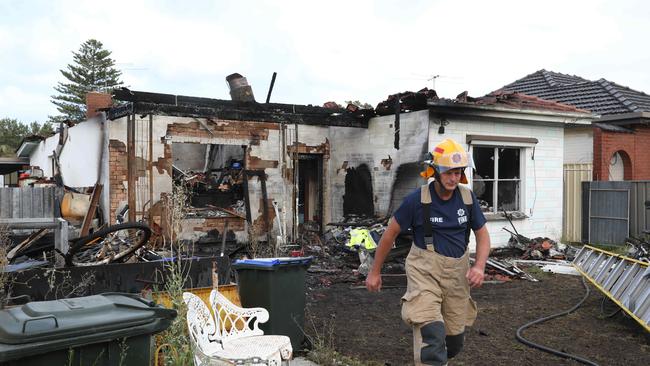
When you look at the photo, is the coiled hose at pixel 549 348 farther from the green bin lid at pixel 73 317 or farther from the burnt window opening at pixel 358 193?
the burnt window opening at pixel 358 193

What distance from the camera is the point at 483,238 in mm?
4012

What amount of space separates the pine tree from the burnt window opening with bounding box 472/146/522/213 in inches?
1529

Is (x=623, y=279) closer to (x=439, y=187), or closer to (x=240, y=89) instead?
(x=439, y=187)

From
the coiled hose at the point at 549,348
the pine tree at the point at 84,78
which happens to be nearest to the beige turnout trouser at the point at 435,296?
the coiled hose at the point at 549,348

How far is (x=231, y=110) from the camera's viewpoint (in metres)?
11.4

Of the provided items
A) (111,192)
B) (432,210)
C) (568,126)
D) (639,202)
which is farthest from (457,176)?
(568,126)

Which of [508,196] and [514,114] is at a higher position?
[514,114]

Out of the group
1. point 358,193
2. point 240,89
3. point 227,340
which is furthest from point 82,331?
point 358,193

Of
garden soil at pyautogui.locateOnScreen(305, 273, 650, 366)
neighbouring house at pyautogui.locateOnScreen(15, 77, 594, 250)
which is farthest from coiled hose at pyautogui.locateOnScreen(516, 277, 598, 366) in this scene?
neighbouring house at pyautogui.locateOnScreen(15, 77, 594, 250)

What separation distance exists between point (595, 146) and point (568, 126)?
854 millimetres

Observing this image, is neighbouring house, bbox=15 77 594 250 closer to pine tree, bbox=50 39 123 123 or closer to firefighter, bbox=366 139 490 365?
firefighter, bbox=366 139 490 365

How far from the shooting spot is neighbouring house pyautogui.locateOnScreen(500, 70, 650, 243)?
522 inches

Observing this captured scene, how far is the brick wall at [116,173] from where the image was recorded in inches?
409

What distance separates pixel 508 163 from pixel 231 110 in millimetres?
6194
